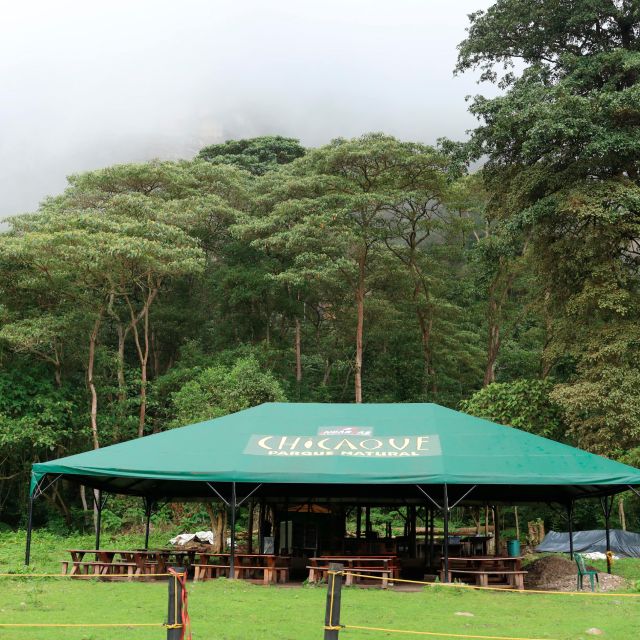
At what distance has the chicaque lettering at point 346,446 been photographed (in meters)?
15.2

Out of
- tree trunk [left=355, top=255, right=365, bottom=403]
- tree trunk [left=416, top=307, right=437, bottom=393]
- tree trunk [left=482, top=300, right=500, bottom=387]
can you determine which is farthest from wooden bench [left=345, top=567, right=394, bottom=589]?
tree trunk [left=482, top=300, right=500, bottom=387]

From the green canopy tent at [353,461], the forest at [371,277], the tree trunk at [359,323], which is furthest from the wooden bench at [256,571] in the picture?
the tree trunk at [359,323]

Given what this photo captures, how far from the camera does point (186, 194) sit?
33.8 meters

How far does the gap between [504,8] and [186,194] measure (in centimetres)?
1548

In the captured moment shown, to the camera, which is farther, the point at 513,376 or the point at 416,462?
the point at 513,376

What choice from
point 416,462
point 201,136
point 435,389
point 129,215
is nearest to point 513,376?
point 435,389

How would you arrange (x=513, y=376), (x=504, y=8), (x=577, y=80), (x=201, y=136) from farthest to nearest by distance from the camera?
(x=201, y=136), (x=513, y=376), (x=504, y=8), (x=577, y=80)

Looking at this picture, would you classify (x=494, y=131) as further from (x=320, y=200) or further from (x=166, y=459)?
(x=166, y=459)

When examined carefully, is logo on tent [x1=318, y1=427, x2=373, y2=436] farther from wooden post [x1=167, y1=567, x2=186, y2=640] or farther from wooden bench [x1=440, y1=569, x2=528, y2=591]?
wooden post [x1=167, y1=567, x2=186, y2=640]

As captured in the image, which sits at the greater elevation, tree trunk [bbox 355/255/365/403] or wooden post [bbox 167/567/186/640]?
tree trunk [bbox 355/255/365/403]

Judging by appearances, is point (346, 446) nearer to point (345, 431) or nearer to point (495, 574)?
point (345, 431)

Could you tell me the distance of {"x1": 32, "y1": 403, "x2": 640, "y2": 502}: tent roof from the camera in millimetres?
14164

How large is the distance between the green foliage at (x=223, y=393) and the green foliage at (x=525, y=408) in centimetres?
790

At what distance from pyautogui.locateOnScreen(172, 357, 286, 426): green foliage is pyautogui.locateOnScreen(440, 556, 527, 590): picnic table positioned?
12.9 m
